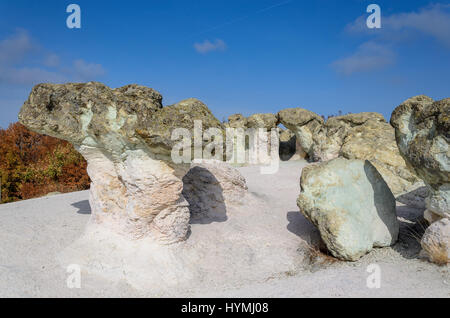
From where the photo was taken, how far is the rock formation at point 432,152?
419cm

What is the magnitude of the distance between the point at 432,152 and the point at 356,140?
21.7 feet

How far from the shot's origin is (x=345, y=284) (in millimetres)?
4152

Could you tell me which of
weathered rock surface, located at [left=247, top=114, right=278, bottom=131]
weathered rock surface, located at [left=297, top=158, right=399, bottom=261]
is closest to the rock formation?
weathered rock surface, located at [left=297, top=158, right=399, bottom=261]

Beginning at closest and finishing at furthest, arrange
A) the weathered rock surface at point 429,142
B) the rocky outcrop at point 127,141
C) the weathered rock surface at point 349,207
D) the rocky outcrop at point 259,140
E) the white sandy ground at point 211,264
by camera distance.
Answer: the white sandy ground at point 211,264, the weathered rock surface at point 429,142, the rocky outcrop at point 127,141, the weathered rock surface at point 349,207, the rocky outcrop at point 259,140

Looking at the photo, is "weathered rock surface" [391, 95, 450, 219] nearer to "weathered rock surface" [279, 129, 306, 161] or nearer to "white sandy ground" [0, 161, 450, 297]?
"white sandy ground" [0, 161, 450, 297]

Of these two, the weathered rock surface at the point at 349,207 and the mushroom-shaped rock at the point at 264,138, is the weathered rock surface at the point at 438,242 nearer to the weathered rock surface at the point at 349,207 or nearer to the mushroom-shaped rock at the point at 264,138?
the weathered rock surface at the point at 349,207

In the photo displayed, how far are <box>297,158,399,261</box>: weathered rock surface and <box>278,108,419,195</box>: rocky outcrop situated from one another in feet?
2.62

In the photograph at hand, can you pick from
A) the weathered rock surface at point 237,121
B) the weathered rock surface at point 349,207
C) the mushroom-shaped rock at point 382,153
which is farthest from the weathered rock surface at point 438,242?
the weathered rock surface at point 237,121

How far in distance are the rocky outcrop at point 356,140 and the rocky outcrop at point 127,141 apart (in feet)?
13.6

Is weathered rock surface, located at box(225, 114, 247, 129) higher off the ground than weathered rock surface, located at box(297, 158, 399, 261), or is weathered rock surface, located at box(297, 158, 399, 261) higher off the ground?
weathered rock surface, located at box(225, 114, 247, 129)

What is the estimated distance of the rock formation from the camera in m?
4.19

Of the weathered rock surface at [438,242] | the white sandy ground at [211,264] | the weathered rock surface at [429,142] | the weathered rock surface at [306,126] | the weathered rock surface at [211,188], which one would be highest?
A: the weathered rock surface at [306,126]

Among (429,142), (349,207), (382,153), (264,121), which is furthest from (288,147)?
(429,142)
